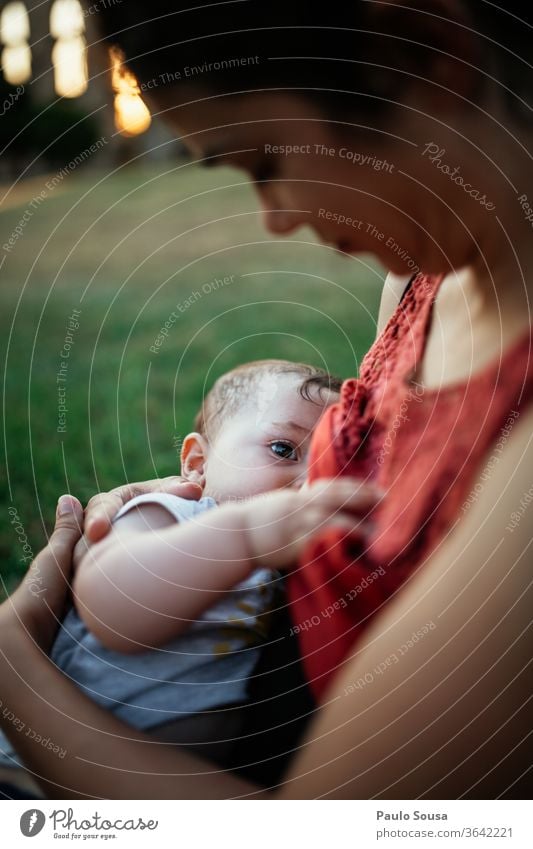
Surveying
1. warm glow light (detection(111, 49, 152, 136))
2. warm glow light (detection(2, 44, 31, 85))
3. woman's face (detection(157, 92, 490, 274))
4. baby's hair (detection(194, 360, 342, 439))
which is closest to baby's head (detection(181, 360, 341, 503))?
baby's hair (detection(194, 360, 342, 439))

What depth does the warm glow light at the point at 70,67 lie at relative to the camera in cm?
80

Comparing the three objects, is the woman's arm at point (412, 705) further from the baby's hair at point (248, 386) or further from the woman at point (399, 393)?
the baby's hair at point (248, 386)

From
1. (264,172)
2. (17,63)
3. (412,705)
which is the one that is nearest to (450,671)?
(412,705)

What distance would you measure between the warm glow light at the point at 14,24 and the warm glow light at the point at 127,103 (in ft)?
0.35

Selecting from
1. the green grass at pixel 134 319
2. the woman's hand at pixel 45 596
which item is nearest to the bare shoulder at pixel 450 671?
the woman's hand at pixel 45 596

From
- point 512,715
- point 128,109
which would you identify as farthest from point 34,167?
point 512,715

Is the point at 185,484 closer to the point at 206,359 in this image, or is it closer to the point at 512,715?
the point at 512,715

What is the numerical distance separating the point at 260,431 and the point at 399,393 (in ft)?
0.44

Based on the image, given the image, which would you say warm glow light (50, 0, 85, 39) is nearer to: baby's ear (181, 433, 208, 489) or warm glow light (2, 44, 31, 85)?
warm glow light (2, 44, 31, 85)

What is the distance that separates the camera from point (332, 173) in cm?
67

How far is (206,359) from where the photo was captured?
135cm

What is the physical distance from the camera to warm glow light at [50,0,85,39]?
2.54 feet
